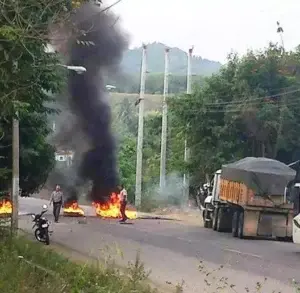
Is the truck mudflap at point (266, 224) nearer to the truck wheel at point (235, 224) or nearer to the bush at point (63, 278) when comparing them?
the truck wheel at point (235, 224)

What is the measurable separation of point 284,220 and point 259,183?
1.40 meters

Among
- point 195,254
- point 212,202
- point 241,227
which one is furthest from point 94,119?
point 195,254

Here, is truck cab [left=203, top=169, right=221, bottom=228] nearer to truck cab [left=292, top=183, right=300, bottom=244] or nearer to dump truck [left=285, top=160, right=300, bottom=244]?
dump truck [left=285, top=160, right=300, bottom=244]

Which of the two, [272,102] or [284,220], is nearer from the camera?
[284,220]

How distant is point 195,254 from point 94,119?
716 inches

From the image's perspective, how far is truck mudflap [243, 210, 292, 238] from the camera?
23.8 m

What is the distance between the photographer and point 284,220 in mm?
23734

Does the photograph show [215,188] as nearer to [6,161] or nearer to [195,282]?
[6,161]

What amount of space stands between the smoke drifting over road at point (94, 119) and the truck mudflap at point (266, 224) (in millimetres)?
9168

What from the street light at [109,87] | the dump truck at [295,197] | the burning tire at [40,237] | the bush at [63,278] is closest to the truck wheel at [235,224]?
the dump truck at [295,197]

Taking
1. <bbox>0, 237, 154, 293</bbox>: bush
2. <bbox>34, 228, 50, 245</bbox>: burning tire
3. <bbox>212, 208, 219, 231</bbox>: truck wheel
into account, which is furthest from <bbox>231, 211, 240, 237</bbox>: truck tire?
<bbox>0, 237, 154, 293</bbox>: bush

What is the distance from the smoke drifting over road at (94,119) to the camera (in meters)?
31.8

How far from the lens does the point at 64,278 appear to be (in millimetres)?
9688

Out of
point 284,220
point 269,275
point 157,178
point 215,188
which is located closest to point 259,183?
point 284,220
